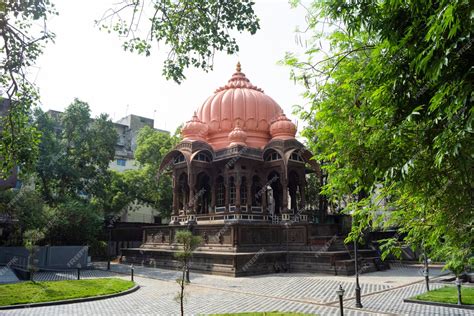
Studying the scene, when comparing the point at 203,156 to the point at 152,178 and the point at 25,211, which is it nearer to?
the point at 152,178

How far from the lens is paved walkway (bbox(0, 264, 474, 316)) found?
10.2m

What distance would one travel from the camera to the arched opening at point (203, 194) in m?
26.4

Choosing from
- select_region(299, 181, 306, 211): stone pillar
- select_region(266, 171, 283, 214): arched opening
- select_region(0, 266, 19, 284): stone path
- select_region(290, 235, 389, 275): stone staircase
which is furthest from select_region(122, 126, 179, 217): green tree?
select_region(290, 235, 389, 275): stone staircase

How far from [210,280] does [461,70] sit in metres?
14.8

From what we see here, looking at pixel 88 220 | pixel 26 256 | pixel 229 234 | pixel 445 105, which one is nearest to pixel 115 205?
pixel 88 220

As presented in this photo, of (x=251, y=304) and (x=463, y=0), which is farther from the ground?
(x=463, y=0)

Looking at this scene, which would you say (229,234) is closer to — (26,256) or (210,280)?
(210,280)

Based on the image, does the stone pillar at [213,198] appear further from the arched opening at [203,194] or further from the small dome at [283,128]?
the small dome at [283,128]

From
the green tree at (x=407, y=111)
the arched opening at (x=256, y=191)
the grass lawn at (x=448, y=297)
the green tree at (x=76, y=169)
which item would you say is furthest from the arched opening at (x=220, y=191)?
the green tree at (x=407, y=111)

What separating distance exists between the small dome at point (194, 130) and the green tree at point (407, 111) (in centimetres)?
1861

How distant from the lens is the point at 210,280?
1658 cm

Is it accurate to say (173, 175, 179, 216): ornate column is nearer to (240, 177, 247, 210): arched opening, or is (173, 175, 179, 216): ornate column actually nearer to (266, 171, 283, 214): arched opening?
(240, 177, 247, 210): arched opening

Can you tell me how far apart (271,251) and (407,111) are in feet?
53.1

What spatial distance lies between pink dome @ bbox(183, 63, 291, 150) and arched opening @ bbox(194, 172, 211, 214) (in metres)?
2.58
